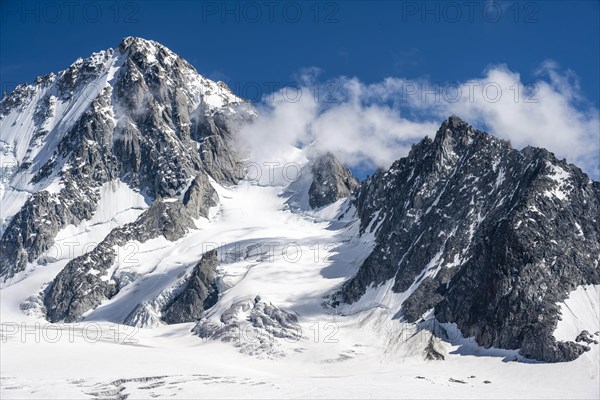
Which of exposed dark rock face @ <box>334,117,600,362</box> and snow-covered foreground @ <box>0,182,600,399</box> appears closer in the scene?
snow-covered foreground @ <box>0,182,600,399</box>

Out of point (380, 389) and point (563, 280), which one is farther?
point (563, 280)

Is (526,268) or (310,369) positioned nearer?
(526,268)

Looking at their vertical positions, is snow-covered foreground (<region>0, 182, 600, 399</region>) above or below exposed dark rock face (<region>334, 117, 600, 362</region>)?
below

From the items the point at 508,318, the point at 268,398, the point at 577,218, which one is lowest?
the point at 268,398

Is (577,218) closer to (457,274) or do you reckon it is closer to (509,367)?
(457,274)

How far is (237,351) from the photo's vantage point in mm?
193750

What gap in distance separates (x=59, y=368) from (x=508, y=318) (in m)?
89.5

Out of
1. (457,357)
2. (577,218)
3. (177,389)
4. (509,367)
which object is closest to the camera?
(177,389)

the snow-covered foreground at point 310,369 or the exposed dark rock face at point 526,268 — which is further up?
the exposed dark rock face at point 526,268

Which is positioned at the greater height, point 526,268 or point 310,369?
point 526,268

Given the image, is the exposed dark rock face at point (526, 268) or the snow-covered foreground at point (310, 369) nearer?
the snow-covered foreground at point (310, 369)

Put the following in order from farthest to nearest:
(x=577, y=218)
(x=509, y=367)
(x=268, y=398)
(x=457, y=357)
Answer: (x=577, y=218) < (x=457, y=357) < (x=509, y=367) < (x=268, y=398)

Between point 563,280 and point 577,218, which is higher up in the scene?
point 577,218

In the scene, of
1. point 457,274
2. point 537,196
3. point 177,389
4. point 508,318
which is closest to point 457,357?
point 508,318
